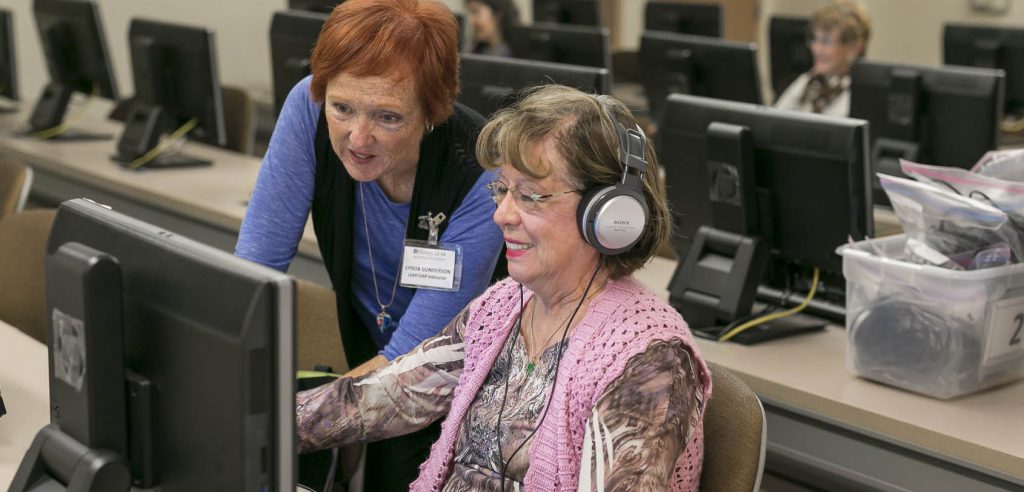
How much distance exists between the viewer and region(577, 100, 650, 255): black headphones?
1.42 meters

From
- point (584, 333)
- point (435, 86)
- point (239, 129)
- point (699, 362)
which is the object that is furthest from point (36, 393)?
point (239, 129)

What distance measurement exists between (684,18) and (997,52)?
5.57 feet

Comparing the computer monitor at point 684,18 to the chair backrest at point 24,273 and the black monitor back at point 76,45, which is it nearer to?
the black monitor back at point 76,45

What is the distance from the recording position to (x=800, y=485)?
212 centimetres

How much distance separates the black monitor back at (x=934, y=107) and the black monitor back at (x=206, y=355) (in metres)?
2.62

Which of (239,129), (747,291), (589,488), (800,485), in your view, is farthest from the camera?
(239,129)

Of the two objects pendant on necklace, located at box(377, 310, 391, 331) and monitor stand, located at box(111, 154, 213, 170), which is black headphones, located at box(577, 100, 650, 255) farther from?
monitor stand, located at box(111, 154, 213, 170)

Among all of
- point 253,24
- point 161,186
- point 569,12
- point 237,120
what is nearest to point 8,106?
point 237,120

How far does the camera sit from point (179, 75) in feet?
12.9

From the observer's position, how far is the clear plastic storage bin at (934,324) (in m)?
1.98

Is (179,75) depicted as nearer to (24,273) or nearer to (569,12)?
(24,273)

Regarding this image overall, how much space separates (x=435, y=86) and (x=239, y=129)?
2700 millimetres

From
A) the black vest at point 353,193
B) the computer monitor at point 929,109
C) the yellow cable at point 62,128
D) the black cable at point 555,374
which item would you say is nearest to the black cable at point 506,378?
the black cable at point 555,374

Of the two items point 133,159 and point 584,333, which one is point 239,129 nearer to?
point 133,159
